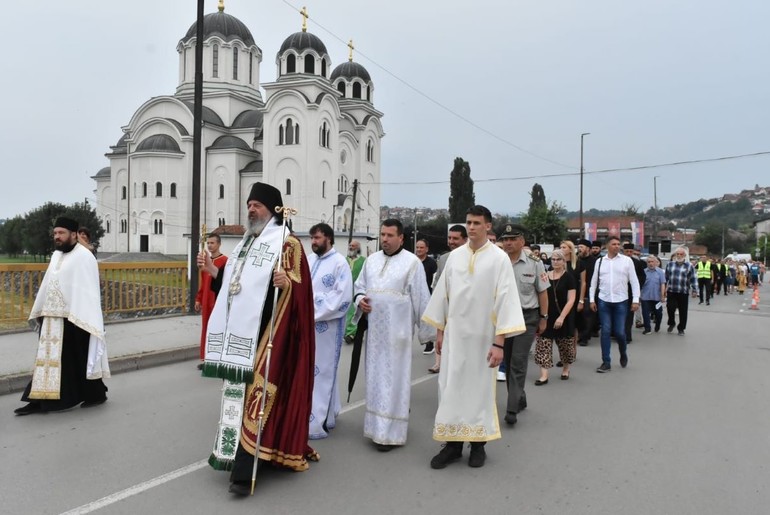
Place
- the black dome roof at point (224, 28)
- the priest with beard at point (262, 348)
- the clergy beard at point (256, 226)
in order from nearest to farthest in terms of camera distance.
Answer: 1. the priest with beard at point (262, 348)
2. the clergy beard at point (256, 226)
3. the black dome roof at point (224, 28)

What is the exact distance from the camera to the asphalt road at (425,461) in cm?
371

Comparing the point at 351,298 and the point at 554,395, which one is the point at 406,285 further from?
the point at 554,395

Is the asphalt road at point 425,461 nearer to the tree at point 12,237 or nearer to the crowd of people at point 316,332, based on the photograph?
the crowd of people at point 316,332

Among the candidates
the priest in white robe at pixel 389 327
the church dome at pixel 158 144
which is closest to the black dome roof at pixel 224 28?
the church dome at pixel 158 144

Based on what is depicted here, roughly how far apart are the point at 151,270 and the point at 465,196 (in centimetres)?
5192

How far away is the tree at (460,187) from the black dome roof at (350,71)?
1372 centimetres

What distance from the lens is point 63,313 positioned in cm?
577

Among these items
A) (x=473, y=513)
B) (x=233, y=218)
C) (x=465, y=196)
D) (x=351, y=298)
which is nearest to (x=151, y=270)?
(x=351, y=298)

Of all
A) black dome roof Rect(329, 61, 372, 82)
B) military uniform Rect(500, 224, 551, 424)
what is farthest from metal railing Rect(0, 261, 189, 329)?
black dome roof Rect(329, 61, 372, 82)

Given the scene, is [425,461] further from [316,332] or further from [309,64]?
[309,64]

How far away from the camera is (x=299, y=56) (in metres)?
50.4

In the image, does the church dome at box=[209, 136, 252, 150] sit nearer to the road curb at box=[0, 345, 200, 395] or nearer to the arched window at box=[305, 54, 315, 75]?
the arched window at box=[305, 54, 315, 75]

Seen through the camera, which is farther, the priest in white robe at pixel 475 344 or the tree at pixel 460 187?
the tree at pixel 460 187

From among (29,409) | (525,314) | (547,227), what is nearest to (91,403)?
(29,409)
